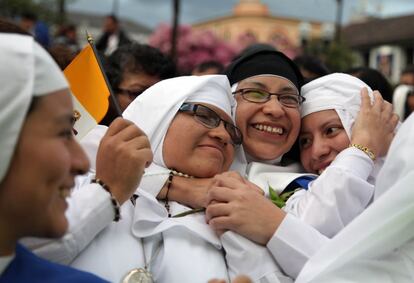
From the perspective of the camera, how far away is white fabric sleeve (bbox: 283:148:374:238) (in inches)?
93.0

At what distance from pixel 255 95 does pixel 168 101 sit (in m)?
0.49

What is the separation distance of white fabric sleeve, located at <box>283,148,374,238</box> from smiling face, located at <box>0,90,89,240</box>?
3.80ft

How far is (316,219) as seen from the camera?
7.75 feet

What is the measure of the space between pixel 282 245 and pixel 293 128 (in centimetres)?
83

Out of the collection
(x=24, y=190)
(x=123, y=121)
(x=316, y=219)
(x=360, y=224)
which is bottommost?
(x=316, y=219)

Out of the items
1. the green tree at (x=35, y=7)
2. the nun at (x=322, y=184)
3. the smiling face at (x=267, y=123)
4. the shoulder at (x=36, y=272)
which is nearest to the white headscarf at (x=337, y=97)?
the nun at (x=322, y=184)

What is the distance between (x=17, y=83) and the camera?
55.1 inches

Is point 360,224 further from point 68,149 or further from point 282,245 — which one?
point 68,149

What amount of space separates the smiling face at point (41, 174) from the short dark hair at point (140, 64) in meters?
2.37

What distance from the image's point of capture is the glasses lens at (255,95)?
2896mm

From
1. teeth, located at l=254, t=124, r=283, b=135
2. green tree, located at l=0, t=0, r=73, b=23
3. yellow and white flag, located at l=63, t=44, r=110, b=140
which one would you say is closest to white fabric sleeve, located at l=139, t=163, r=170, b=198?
yellow and white flag, located at l=63, t=44, r=110, b=140

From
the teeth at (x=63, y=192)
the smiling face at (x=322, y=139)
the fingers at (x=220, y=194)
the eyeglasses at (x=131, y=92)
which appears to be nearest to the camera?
the teeth at (x=63, y=192)

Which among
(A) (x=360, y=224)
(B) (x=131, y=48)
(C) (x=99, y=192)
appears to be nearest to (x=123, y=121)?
(C) (x=99, y=192)

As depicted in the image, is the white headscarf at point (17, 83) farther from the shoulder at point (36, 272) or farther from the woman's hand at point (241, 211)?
the woman's hand at point (241, 211)
